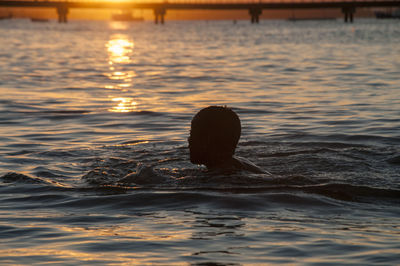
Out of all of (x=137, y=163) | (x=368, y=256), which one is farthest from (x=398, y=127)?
(x=368, y=256)

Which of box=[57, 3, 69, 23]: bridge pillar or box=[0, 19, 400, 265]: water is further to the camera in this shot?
box=[57, 3, 69, 23]: bridge pillar

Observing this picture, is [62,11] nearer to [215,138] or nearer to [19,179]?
[19,179]

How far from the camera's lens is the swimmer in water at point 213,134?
27.4 feet

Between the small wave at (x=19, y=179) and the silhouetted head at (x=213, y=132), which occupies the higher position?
the silhouetted head at (x=213, y=132)

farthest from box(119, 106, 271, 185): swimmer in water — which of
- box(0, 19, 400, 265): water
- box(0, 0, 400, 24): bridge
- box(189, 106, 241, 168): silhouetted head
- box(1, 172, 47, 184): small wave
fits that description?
box(0, 0, 400, 24): bridge

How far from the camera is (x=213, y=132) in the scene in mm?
8383

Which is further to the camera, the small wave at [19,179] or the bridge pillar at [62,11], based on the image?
the bridge pillar at [62,11]

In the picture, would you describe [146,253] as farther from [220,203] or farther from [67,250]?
[220,203]

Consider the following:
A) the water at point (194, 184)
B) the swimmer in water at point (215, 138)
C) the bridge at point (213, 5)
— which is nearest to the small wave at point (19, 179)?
the water at point (194, 184)

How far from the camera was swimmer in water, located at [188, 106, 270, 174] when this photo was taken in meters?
8.36

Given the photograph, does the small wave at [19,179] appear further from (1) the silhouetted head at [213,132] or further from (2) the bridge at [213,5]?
(2) the bridge at [213,5]

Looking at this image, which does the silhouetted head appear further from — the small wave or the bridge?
the bridge

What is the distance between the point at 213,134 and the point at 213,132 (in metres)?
0.03

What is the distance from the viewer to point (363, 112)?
1658cm
